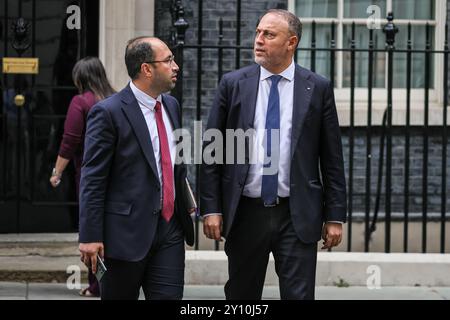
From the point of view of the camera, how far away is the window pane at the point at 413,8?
422 inches

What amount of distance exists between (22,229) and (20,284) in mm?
967

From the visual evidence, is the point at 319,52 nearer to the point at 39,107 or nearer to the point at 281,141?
the point at 39,107

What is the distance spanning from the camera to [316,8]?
10641mm

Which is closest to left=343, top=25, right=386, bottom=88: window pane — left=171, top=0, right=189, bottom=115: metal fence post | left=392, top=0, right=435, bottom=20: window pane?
left=392, top=0, right=435, bottom=20: window pane

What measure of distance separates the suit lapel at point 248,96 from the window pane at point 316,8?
4.47 m

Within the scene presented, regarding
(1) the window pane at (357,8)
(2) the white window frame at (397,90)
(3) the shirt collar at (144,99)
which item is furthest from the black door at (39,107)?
(3) the shirt collar at (144,99)

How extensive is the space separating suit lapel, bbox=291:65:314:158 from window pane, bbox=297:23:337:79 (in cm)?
441

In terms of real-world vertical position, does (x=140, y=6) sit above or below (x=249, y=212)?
above

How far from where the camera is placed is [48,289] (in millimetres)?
9031

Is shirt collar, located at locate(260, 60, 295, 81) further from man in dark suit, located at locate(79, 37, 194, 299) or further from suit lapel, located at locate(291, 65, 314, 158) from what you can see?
man in dark suit, located at locate(79, 37, 194, 299)

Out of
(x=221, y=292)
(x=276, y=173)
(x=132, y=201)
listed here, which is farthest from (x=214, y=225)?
(x=221, y=292)

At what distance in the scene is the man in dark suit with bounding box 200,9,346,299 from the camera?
20.0ft

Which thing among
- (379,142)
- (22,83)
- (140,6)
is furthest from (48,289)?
(379,142)

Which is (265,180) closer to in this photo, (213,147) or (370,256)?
(213,147)
